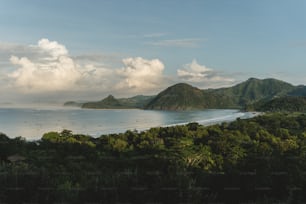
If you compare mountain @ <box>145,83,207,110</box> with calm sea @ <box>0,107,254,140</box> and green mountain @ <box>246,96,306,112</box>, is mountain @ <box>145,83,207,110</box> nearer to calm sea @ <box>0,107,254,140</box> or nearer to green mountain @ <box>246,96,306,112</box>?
green mountain @ <box>246,96,306,112</box>

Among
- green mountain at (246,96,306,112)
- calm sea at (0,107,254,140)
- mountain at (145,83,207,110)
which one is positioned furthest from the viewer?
mountain at (145,83,207,110)

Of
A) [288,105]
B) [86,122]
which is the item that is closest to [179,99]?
[288,105]

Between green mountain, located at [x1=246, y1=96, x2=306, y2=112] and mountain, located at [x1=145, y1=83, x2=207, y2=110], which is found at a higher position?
mountain, located at [x1=145, y1=83, x2=207, y2=110]

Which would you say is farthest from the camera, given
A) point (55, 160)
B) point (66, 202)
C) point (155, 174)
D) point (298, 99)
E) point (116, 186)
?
point (298, 99)

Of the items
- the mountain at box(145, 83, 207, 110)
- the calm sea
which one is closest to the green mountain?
the calm sea

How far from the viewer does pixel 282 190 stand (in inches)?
187

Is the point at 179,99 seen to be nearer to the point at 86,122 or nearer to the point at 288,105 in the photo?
the point at 288,105

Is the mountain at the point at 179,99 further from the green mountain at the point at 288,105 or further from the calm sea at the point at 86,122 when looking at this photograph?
the calm sea at the point at 86,122

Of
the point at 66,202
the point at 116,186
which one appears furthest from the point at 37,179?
the point at 116,186

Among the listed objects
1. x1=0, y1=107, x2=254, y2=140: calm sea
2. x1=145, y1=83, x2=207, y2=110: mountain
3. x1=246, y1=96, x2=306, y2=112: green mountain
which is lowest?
x1=0, y1=107, x2=254, y2=140: calm sea

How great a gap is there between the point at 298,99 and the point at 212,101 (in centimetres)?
8170

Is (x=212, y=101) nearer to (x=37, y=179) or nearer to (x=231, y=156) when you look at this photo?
(x=231, y=156)

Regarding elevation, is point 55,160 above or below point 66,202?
below

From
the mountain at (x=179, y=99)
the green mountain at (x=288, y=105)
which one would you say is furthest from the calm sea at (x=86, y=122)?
the mountain at (x=179, y=99)
